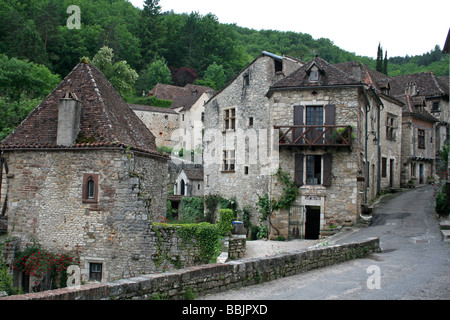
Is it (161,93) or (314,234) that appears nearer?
(314,234)

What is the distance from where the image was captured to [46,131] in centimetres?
1727

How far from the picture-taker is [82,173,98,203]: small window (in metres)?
16.3

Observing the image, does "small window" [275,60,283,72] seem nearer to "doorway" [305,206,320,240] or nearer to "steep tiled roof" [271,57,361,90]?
"steep tiled roof" [271,57,361,90]

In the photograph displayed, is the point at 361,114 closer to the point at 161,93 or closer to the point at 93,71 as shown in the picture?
the point at 93,71

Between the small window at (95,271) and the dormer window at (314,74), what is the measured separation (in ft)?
48.8

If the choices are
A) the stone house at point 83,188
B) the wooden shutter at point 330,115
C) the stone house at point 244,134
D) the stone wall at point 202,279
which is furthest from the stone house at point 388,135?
the stone wall at point 202,279

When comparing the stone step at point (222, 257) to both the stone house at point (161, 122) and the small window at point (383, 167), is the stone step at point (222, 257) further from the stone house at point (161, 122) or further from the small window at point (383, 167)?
the stone house at point (161, 122)

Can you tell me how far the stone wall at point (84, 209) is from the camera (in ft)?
52.9

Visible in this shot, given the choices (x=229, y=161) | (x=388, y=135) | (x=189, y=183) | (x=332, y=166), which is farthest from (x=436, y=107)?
(x=189, y=183)

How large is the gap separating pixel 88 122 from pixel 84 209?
10.9ft

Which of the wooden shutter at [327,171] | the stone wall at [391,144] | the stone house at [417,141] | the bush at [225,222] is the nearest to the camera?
the bush at [225,222]

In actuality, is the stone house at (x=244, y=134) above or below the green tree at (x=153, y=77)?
below

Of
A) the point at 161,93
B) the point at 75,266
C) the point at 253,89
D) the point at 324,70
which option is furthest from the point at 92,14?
the point at 75,266

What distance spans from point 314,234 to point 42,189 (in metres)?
14.9
